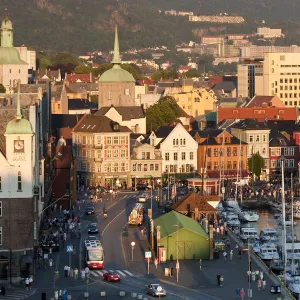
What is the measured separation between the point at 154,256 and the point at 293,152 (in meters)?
48.3

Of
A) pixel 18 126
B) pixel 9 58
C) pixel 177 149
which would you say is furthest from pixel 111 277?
pixel 9 58

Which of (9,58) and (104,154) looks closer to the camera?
(104,154)

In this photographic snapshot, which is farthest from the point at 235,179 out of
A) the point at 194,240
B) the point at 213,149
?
the point at 194,240

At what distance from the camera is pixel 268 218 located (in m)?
85.7

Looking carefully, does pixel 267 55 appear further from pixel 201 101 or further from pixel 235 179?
pixel 235 179

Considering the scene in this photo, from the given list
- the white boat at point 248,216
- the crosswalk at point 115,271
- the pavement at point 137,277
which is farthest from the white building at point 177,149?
the crosswalk at point 115,271

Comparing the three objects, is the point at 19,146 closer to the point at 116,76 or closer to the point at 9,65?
the point at 9,65

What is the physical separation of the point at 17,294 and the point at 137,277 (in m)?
5.88

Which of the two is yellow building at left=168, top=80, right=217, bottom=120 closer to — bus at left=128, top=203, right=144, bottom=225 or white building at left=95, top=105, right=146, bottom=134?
white building at left=95, top=105, right=146, bottom=134

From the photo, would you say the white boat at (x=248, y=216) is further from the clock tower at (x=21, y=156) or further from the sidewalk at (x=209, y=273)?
the clock tower at (x=21, y=156)

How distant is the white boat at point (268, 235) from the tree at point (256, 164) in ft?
89.6

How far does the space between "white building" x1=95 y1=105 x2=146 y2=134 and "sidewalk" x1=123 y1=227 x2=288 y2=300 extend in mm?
47553

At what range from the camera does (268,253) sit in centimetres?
6469

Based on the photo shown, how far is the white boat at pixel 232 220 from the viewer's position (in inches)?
3049
